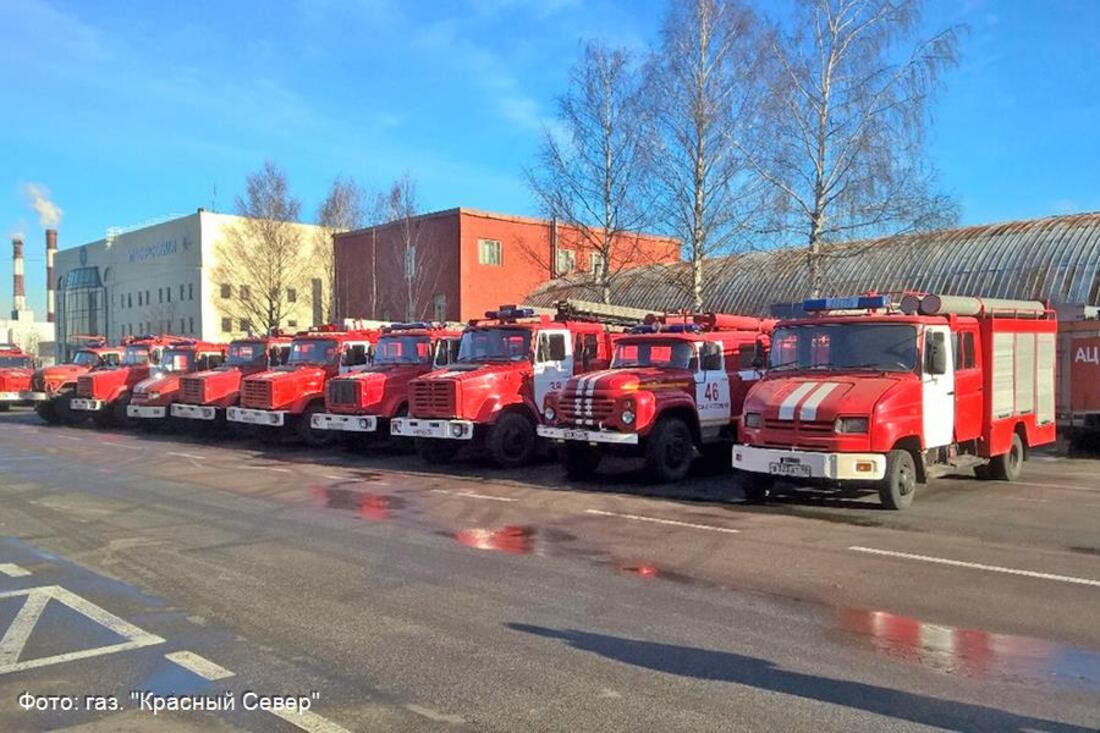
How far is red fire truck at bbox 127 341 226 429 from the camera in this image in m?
22.5

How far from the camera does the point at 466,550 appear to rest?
831 cm

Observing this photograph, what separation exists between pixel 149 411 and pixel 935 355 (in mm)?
19240

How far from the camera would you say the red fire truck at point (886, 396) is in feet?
32.0

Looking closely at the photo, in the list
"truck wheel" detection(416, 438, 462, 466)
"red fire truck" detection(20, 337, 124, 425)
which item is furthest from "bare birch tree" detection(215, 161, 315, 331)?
"truck wheel" detection(416, 438, 462, 466)

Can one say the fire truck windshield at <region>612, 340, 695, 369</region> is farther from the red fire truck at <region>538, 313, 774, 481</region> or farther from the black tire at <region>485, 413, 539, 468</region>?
the black tire at <region>485, 413, 539, 468</region>

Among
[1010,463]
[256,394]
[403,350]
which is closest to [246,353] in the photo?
[256,394]

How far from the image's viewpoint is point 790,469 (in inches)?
394

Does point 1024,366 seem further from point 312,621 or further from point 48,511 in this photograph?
point 48,511

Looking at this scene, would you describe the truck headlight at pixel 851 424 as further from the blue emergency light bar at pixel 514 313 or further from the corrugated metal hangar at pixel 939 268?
the corrugated metal hangar at pixel 939 268

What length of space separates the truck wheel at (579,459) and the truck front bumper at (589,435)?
235 millimetres

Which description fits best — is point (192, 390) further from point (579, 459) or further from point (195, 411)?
point (579, 459)

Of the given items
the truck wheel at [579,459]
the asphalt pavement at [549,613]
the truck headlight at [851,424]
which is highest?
the truck headlight at [851,424]

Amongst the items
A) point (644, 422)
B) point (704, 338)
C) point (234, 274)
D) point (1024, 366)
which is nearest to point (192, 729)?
point (644, 422)

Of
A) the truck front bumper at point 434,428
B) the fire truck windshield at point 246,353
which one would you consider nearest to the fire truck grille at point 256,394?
the fire truck windshield at point 246,353
